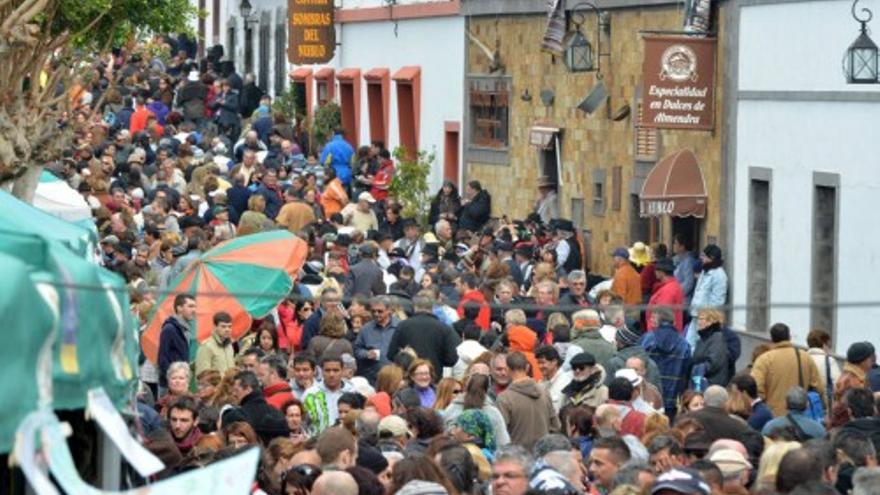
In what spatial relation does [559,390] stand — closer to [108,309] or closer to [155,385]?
[155,385]

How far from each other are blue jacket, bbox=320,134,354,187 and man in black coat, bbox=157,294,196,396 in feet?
72.3

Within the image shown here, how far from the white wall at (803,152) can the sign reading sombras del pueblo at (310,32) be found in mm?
18782

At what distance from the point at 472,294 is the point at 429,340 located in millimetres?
3170

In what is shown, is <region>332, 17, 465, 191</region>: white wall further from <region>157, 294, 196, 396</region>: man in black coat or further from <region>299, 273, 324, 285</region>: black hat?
<region>157, 294, 196, 396</region>: man in black coat

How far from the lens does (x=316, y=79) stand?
51.1 m

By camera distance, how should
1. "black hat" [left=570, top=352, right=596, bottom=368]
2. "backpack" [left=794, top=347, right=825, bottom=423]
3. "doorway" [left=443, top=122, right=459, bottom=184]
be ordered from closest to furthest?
"backpack" [left=794, top=347, right=825, bottom=423]
"black hat" [left=570, top=352, right=596, bottom=368]
"doorway" [left=443, top=122, right=459, bottom=184]

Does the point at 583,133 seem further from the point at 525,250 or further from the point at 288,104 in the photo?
the point at 288,104

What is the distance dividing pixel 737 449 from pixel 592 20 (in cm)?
2105

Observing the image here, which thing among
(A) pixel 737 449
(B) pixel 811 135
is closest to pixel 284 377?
(A) pixel 737 449

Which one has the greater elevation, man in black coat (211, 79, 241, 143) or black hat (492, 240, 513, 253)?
man in black coat (211, 79, 241, 143)

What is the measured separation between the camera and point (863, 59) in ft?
Answer: 82.8

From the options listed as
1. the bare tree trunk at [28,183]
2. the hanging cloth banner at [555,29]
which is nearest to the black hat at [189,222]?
the bare tree trunk at [28,183]

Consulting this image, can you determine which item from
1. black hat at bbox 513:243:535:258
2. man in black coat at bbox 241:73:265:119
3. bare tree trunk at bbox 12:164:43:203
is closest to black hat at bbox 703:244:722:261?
black hat at bbox 513:243:535:258

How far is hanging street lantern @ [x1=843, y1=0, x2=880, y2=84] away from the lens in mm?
25125
